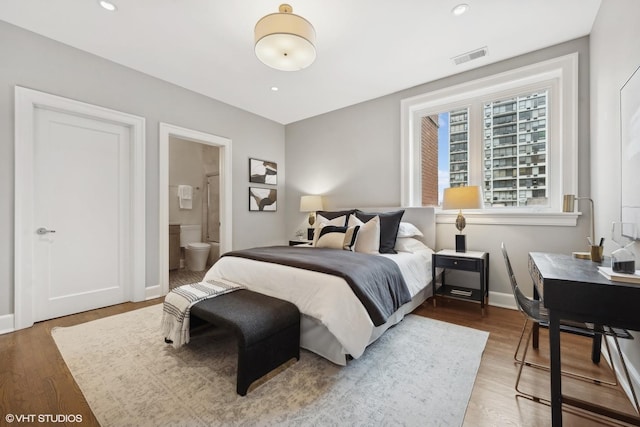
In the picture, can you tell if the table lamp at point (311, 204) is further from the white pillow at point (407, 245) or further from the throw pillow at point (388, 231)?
the white pillow at point (407, 245)

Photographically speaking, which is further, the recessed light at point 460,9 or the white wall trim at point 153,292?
the white wall trim at point 153,292

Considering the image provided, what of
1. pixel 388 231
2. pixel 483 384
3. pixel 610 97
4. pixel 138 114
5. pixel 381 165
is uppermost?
pixel 138 114

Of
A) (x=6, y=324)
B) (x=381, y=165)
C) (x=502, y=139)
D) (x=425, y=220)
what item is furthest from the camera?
(x=381, y=165)

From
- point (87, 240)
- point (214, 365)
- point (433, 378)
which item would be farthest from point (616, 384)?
point (87, 240)

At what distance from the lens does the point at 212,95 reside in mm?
3922

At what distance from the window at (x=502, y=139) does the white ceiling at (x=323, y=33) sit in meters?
0.30

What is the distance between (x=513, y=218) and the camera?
2.96 metres

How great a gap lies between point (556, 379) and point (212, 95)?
4525 millimetres

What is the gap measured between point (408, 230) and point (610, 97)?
6.52ft

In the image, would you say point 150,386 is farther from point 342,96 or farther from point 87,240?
point 342,96

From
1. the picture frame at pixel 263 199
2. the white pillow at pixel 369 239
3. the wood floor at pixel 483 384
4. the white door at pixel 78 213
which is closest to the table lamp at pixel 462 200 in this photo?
the white pillow at pixel 369 239

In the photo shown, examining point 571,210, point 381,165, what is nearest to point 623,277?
point 571,210

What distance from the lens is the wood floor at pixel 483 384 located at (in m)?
1.44

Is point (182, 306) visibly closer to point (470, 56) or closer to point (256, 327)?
point (256, 327)
